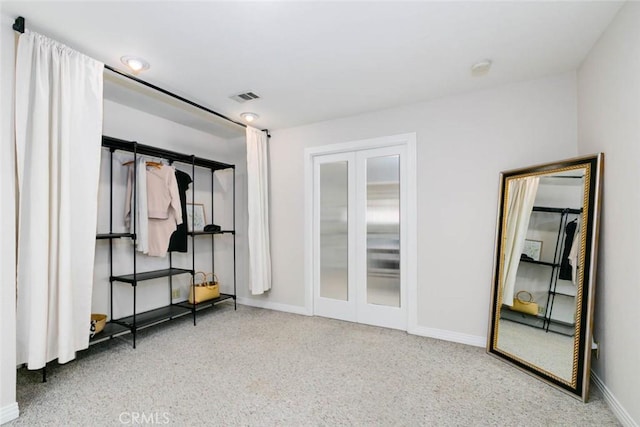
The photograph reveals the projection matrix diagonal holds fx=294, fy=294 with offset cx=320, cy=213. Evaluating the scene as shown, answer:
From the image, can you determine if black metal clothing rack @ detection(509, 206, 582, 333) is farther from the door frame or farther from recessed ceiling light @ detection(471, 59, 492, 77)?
recessed ceiling light @ detection(471, 59, 492, 77)

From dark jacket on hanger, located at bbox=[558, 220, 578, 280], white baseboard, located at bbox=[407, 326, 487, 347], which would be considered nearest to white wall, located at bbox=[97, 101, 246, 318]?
white baseboard, located at bbox=[407, 326, 487, 347]

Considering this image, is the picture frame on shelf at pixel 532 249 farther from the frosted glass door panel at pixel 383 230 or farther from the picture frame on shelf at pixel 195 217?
the picture frame on shelf at pixel 195 217

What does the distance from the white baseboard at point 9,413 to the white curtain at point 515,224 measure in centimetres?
357

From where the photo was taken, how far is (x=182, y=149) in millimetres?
3801

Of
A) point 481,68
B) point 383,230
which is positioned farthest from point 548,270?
point 481,68

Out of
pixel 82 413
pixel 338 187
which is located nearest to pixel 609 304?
pixel 338 187

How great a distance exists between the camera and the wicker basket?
101 inches

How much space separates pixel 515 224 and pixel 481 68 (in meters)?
1.34

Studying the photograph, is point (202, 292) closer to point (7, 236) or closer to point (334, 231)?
point (334, 231)

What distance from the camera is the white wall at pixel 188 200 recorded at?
302 centimetres

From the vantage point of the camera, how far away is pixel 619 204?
1.81m

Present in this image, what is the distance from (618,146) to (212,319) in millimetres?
4000

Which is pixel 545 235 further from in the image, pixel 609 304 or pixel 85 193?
pixel 85 193

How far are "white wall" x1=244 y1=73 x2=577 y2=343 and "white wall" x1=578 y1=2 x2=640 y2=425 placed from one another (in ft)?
1.37
